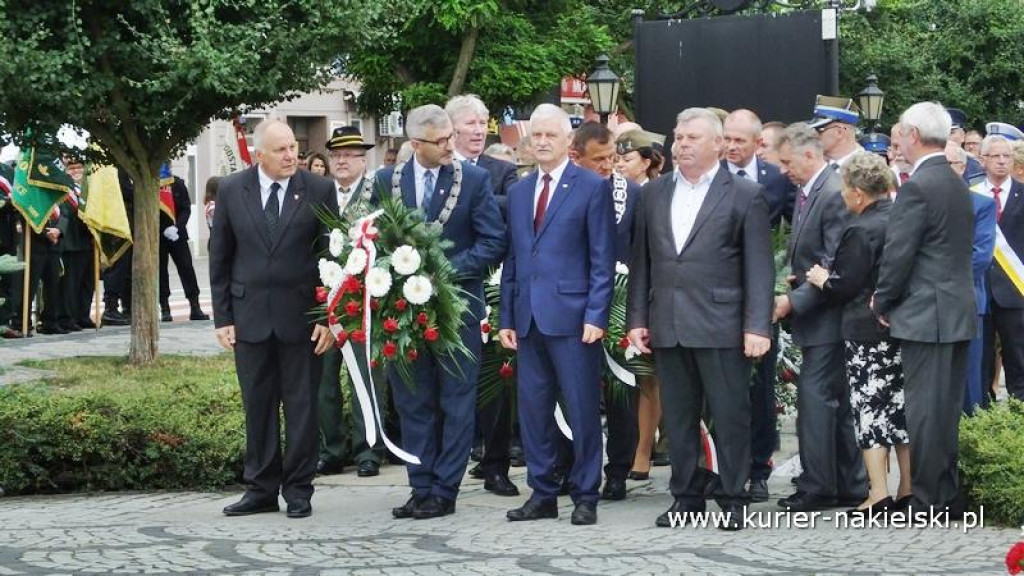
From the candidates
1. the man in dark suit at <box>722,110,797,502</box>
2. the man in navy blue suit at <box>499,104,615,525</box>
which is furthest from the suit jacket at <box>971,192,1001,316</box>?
the man in navy blue suit at <box>499,104,615,525</box>

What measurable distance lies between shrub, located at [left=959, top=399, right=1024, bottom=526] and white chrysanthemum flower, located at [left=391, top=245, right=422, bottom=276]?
297cm

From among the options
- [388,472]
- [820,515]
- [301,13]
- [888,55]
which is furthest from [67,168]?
[888,55]

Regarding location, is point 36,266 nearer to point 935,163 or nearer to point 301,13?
point 301,13

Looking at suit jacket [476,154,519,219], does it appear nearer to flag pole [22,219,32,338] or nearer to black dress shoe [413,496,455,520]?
black dress shoe [413,496,455,520]

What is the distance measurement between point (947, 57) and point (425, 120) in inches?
1595

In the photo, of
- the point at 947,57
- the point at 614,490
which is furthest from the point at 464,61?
the point at 614,490

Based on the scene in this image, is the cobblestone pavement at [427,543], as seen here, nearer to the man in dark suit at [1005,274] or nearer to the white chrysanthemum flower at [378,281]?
the white chrysanthemum flower at [378,281]

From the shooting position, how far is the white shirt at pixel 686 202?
29.1 ft

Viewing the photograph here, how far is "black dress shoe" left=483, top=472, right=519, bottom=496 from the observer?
391 inches

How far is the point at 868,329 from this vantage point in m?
8.95

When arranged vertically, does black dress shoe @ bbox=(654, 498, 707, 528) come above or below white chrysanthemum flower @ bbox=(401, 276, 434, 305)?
below

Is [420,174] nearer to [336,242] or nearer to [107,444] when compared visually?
[336,242]

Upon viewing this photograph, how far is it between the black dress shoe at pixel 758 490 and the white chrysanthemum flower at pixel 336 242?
8.52 feet

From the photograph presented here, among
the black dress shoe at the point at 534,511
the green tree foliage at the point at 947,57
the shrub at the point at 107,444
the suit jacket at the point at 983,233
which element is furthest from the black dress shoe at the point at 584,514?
the green tree foliage at the point at 947,57
